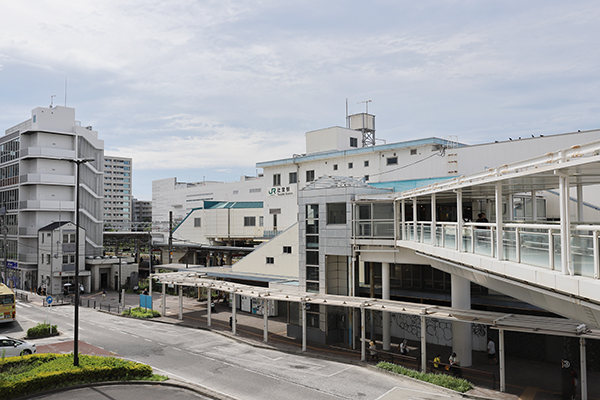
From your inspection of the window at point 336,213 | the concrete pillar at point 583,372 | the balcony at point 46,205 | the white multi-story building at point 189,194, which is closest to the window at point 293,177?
the window at point 336,213

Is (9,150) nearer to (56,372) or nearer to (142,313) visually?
(142,313)

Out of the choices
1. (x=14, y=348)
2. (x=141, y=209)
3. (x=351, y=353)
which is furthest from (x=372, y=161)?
(x=141, y=209)

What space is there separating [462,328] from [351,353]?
6.35 metres

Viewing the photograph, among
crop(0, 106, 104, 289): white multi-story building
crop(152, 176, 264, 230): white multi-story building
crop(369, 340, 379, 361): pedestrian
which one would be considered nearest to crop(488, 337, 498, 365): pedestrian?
crop(369, 340, 379, 361): pedestrian

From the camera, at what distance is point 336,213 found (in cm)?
2800

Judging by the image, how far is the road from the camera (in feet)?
61.2

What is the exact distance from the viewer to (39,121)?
183 feet

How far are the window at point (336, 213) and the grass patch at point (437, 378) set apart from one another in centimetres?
932

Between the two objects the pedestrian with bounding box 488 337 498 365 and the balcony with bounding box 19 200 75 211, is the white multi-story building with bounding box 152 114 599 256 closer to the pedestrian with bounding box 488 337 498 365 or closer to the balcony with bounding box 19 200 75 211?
the pedestrian with bounding box 488 337 498 365

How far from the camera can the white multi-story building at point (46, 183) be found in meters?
55.8

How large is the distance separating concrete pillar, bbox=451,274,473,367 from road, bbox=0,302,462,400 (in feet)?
12.9

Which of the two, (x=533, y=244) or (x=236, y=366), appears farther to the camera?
(x=236, y=366)

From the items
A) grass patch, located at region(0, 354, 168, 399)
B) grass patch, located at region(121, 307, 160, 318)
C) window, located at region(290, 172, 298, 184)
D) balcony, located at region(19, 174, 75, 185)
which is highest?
balcony, located at region(19, 174, 75, 185)

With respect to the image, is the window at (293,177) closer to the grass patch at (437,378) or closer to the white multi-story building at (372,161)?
the white multi-story building at (372,161)
